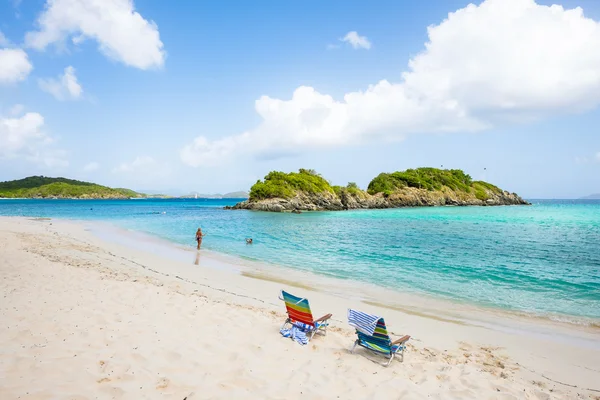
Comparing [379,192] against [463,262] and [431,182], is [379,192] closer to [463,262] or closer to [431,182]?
[431,182]

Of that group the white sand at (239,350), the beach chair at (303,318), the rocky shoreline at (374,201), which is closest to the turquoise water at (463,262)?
the white sand at (239,350)

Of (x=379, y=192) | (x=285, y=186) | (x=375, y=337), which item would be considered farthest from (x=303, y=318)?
(x=379, y=192)

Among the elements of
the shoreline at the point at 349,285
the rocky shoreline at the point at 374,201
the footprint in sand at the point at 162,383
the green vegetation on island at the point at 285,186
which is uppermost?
the green vegetation on island at the point at 285,186

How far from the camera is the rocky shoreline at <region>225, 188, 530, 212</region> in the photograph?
260ft

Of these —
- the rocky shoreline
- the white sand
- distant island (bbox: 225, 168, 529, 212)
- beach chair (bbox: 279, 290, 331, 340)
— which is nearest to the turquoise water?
the white sand

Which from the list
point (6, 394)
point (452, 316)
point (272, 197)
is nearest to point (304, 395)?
point (6, 394)

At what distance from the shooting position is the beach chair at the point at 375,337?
7098 mm

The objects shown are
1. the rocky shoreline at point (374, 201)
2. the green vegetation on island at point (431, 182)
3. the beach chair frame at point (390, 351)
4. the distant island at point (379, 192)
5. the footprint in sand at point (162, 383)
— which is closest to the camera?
the footprint in sand at point (162, 383)

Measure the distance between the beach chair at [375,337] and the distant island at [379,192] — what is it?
6907cm

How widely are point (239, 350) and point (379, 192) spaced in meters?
103

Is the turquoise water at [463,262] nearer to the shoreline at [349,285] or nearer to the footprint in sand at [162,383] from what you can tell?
the shoreline at [349,285]

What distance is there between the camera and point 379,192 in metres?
107

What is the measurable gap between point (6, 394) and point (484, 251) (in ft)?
85.9

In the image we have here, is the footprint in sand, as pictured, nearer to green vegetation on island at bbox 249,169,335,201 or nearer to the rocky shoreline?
the rocky shoreline
